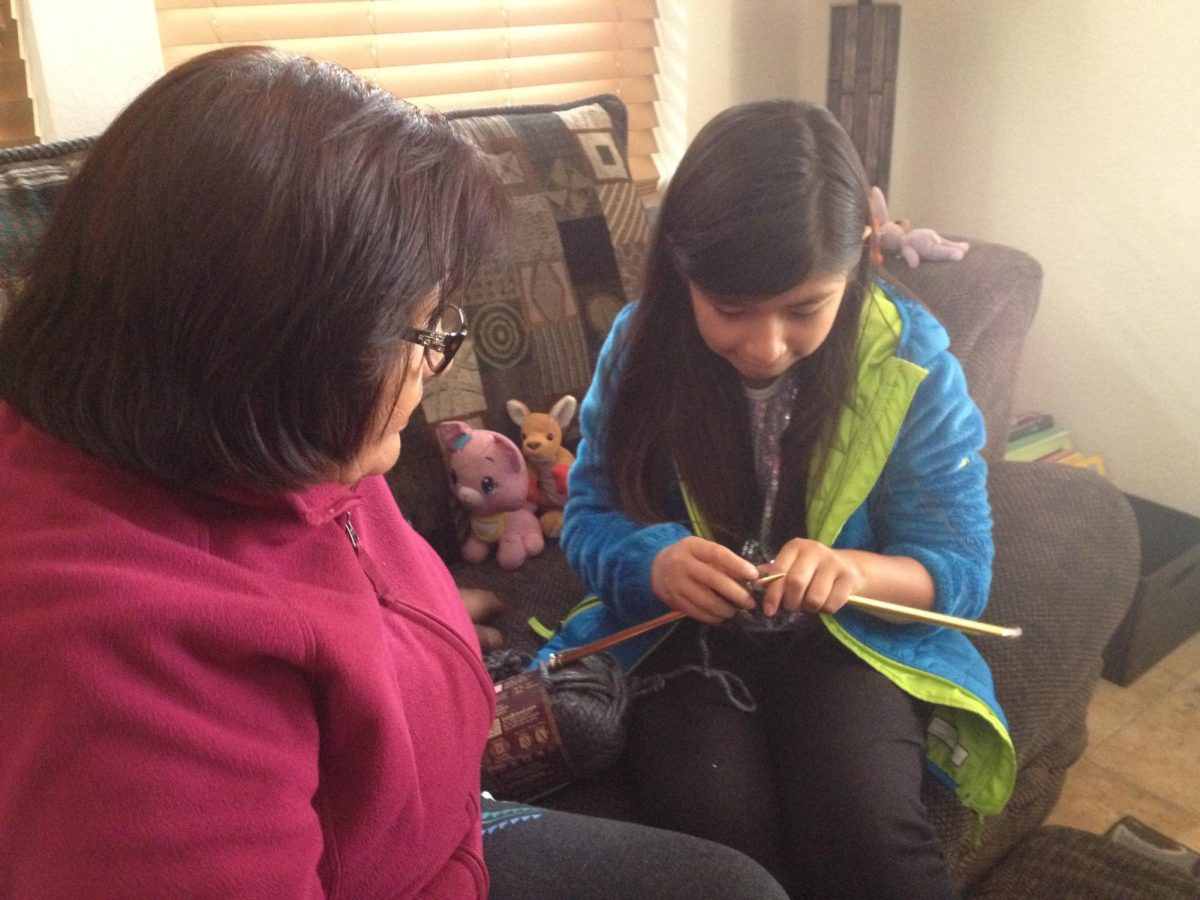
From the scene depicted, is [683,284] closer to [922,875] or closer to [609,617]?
[609,617]

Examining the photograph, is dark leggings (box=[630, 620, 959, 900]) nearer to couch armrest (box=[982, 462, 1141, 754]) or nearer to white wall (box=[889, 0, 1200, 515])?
couch armrest (box=[982, 462, 1141, 754])

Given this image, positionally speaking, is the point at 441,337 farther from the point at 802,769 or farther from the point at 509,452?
the point at 509,452

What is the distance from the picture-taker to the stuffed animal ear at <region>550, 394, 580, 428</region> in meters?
1.42

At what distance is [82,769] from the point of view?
1.51ft

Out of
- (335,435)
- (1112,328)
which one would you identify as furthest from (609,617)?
(1112,328)

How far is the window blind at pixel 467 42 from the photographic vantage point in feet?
5.16

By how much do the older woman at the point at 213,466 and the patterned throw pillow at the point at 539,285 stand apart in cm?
74

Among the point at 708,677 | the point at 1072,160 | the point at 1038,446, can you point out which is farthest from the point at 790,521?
the point at 1072,160

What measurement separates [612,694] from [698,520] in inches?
8.5

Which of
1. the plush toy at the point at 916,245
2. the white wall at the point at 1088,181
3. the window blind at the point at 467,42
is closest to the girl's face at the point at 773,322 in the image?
the plush toy at the point at 916,245

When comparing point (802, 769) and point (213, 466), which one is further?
point (802, 769)

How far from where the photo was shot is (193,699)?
495 mm

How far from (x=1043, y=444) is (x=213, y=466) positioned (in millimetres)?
1735

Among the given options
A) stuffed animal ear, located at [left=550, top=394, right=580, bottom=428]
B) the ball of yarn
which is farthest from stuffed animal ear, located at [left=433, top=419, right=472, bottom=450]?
the ball of yarn
